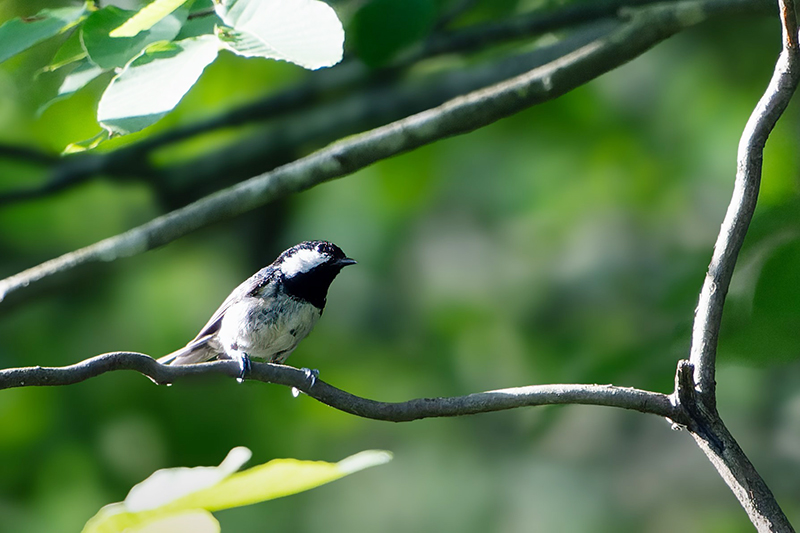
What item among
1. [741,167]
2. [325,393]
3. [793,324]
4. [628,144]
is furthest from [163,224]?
[628,144]

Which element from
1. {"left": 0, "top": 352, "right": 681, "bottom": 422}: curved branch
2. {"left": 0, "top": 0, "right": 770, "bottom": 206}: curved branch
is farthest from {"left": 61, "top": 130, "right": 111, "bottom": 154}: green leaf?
{"left": 0, "top": 0, "right": 770, "bottom": 206}: curved branch

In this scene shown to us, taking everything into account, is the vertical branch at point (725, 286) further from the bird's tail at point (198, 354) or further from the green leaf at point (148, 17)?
the bird's tail at point (198, 354)

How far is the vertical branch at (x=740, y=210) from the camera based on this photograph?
1447mm

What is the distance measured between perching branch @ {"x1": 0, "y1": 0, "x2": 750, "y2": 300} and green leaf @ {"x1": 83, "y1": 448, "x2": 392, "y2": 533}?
1378 mm

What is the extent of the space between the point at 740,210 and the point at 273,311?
1.43 meters

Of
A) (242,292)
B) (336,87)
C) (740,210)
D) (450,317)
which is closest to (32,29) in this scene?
Result: (242,292)

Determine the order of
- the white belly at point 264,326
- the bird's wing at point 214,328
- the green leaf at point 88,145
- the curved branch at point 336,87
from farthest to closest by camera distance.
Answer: the curved branch at point 336,87 → the bird's wing at point 214,328 → the white belly at point 264,326 → the green leaf at point 88,145

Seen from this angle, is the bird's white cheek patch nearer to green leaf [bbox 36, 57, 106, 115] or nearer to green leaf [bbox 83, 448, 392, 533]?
green leaf [bbox 36, 57, 106, 115]

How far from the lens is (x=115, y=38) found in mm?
1331

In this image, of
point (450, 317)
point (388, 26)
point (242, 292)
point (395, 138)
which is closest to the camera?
point (395, 138)

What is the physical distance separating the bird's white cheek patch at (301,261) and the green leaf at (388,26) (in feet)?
2.07

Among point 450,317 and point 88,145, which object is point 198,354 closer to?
point 88,145

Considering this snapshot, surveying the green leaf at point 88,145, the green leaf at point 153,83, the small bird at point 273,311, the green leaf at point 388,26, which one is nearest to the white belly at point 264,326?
the small bird at point 273,311

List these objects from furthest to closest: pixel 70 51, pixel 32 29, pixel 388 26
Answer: pixel 388 26, pixel 70 51, pixel 32 29
